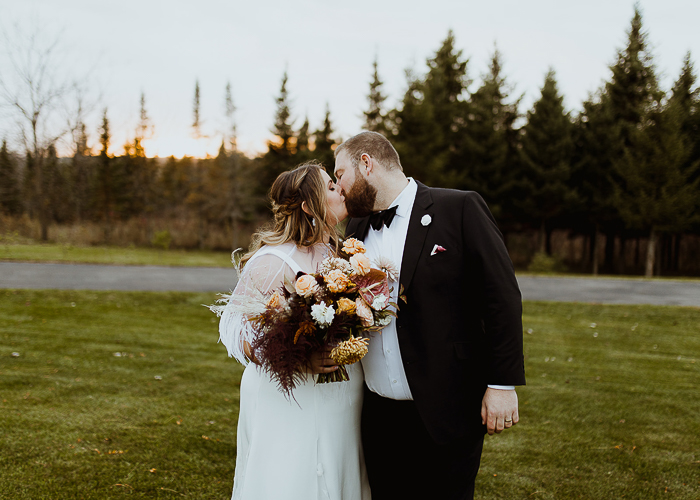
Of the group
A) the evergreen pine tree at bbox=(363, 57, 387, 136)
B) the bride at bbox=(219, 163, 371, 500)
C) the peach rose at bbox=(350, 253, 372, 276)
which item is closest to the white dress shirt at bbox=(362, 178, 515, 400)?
the bride at bbox=(219, 163, 371, 500)

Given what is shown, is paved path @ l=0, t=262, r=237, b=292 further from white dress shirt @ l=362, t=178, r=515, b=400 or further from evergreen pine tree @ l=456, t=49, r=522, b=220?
evergreen pine tree @ l=456, t=49, r=522, b=220

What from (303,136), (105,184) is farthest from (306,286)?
(105,184)

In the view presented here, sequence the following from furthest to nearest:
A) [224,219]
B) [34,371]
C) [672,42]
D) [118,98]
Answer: [224,219], [118,98], [672,42], [34,371]

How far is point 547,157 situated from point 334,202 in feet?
87.9

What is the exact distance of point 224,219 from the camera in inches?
1478

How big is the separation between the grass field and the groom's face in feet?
7.99

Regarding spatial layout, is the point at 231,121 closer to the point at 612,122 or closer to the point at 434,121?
the point at 434,121

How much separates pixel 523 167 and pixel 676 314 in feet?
59.7

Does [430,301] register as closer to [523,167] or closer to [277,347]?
[277,347]

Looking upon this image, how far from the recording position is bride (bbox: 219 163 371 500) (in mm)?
2354

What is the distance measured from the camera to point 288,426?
2.39 meters

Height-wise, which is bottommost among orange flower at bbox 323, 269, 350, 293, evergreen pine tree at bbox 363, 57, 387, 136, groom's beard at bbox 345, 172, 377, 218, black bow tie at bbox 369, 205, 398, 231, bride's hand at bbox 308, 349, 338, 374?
bride's hand at bbox 308, 349, 338, 374

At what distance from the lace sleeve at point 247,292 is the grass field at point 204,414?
1.78 m

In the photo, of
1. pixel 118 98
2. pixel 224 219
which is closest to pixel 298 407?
pixel 118 98
